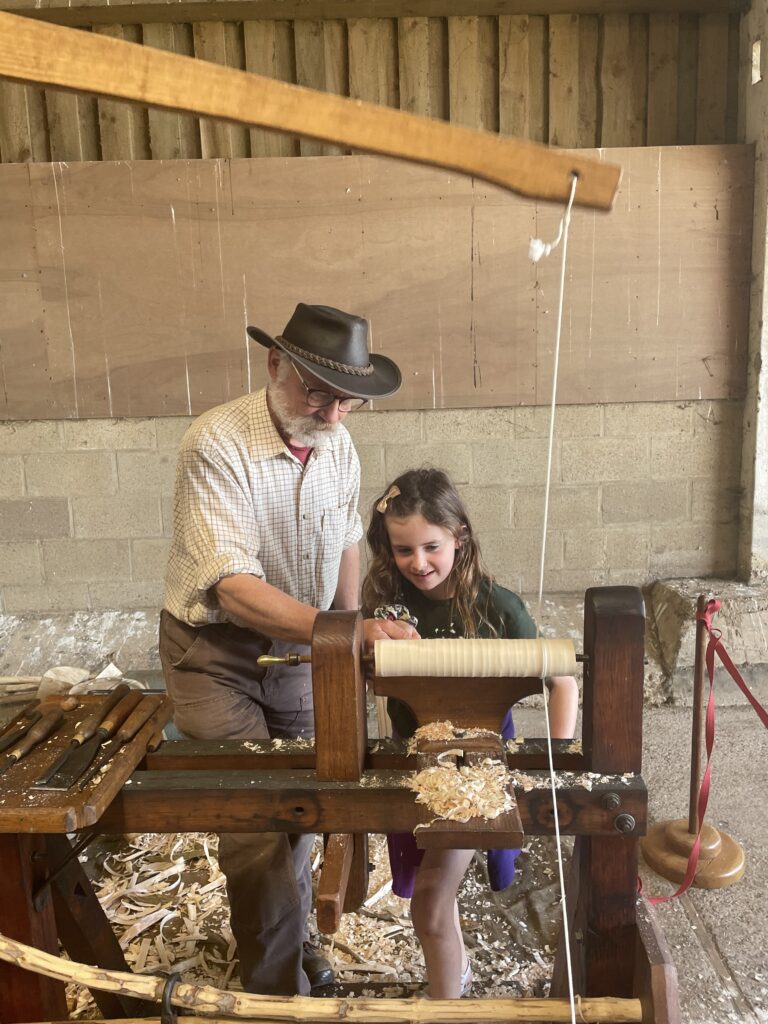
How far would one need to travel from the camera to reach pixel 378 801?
140cm

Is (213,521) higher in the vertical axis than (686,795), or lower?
higher

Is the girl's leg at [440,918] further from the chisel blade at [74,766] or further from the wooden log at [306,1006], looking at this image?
the chisel blade at [74,766]

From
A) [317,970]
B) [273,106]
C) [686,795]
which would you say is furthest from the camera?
[686,795]

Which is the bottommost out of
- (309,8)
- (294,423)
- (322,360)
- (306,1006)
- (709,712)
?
(709,712)

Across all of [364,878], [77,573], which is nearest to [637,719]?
[364,878]

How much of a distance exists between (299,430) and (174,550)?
526mm

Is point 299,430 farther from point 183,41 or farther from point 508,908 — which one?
point 183,41

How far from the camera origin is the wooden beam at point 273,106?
1.05 meters

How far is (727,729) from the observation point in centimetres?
382

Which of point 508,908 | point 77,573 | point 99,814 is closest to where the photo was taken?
point 99,814

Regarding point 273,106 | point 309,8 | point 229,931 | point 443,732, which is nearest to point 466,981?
point 229,931

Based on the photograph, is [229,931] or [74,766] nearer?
[74,766]

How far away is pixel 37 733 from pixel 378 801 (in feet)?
2.54

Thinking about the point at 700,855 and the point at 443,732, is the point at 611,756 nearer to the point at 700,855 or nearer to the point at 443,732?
the point at 443,732
